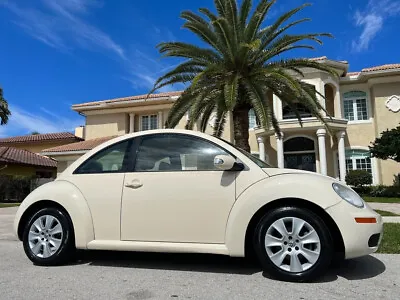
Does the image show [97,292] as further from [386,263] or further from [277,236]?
[386,263]

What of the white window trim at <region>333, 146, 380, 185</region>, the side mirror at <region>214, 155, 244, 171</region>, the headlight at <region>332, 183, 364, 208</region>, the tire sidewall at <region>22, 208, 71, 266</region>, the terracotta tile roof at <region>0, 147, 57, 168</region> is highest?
the terracotta tile roof at <region>0, 147, 57, 168</region>

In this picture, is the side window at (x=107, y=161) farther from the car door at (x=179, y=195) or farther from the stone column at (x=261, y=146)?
the stone column at (x=261, y=146)

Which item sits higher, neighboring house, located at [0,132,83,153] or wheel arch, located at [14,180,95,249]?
neighboring house, located at [0,132,83,153]

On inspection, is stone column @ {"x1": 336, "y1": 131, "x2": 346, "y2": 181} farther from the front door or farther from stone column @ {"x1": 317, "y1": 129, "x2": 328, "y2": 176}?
the front door

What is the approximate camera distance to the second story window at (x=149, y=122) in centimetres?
2564

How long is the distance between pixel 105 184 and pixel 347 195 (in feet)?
9.46

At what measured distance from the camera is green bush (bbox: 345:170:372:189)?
1903 cm

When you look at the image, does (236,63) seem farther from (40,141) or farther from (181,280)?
(40,141)

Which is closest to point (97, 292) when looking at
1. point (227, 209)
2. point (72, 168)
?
point (227, 209)

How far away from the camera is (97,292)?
3430 mm

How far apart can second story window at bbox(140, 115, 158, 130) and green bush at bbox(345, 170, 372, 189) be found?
1350cm

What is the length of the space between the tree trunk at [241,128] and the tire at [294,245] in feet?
23.5

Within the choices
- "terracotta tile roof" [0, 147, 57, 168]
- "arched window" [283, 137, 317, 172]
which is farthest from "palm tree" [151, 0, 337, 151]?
"terracotta tile roof" [0, 147, 57, 168]

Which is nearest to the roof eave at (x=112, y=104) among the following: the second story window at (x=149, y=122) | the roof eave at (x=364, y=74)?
the second story window at (x=149, y=122)
